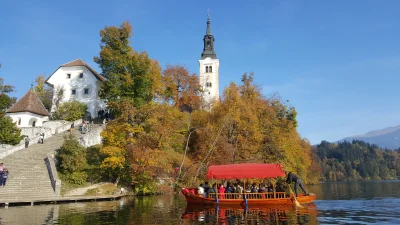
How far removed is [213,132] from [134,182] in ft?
38.6

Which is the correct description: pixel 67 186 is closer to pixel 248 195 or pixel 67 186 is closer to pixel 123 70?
pixel 248 195

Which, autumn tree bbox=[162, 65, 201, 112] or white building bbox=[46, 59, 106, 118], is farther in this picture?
autumn tree bbox=[162, 65, 201, 112]

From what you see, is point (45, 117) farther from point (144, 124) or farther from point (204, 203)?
point (204, 203)

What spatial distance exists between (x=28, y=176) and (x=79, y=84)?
102ft

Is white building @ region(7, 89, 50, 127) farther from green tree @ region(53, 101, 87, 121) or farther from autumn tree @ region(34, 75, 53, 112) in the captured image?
autumn tree @ region(34, 75, 53, 112)

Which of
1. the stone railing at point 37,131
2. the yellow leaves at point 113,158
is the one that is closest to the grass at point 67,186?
the yellow leaves at point 113,158

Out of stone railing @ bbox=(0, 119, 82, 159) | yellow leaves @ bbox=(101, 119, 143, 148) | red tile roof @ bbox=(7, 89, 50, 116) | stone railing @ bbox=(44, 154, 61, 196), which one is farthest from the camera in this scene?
red tile roof @ bbox=(7, 89, 50, 116)

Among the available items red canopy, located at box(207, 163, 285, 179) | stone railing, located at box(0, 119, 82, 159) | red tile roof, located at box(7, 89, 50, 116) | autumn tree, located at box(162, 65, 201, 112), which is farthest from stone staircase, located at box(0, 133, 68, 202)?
autumn tree, located at box(162, 65, 201, 112)

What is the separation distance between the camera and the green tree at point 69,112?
159 feet

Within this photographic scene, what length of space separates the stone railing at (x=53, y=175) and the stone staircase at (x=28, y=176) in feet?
0.89

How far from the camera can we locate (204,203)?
74.2ft

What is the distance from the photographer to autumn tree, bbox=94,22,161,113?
40.3 m

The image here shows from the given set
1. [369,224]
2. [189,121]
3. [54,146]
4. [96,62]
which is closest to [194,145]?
[189,121]

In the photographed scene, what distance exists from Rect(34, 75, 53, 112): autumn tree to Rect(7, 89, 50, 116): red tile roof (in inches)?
379
